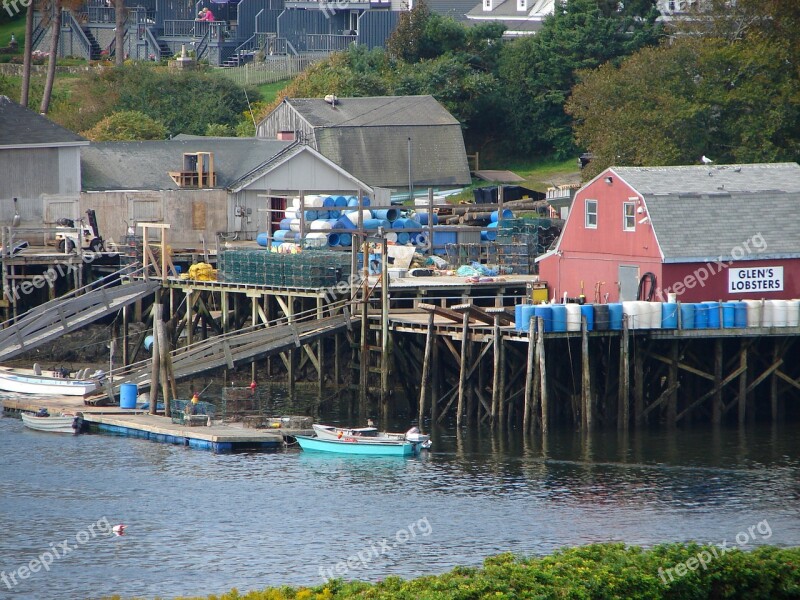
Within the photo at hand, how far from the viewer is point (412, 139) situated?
8225 centimetres

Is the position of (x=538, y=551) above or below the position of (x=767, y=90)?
below

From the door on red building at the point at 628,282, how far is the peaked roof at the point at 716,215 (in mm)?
1568

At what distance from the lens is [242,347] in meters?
51.3

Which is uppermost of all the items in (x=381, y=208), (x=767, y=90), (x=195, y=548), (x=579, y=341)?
(x=767, y=90)

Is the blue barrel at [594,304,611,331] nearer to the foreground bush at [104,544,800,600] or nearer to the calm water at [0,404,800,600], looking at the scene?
the calm water at [0,404,800,600]

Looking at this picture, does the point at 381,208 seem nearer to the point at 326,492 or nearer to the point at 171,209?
the point at 171,209

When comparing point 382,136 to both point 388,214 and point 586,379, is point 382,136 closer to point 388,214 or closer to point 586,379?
point 388,214

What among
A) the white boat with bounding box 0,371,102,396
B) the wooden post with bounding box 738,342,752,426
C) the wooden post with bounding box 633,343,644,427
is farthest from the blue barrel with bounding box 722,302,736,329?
the white boat with bounding box 0,371,102,396

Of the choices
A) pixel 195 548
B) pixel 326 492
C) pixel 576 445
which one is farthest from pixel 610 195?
pixel 195 548

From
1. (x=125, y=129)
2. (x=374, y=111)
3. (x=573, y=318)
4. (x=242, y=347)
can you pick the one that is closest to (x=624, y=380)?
(x=573, y=318)

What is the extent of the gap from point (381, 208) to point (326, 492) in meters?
18.8

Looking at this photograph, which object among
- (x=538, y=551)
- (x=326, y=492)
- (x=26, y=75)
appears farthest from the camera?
(x=26, y=75)

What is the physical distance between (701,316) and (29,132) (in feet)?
112

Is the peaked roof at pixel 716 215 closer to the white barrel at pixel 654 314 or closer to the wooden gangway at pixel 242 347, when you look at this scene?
the white barrel at pixel 654 314
